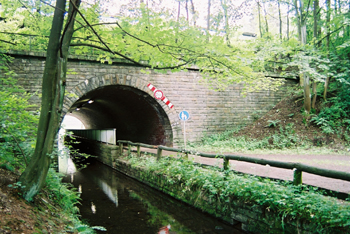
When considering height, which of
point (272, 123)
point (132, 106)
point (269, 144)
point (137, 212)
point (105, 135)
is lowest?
point (137, 212)

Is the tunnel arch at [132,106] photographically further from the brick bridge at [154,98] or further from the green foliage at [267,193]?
the green foliage at [267,193]

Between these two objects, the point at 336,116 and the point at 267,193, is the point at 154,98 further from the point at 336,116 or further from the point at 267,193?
the point at 267,193

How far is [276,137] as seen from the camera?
11.8 meters

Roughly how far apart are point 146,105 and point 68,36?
9.82 m

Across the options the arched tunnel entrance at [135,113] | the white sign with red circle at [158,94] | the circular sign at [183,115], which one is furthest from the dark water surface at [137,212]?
the arched tunnel entrance at [135,113]

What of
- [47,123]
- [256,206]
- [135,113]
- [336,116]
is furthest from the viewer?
[135,113]

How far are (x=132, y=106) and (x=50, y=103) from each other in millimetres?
11477

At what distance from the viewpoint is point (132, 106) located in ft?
50.7

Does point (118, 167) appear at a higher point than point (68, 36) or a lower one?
lower

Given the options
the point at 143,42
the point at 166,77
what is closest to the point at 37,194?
the point at 143,42

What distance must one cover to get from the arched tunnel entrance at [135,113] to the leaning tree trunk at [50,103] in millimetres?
7951

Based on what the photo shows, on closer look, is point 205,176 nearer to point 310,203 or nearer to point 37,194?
point 310,203

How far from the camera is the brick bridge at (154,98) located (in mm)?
10758

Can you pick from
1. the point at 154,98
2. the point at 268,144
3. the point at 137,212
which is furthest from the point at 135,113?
the point at 137,212
